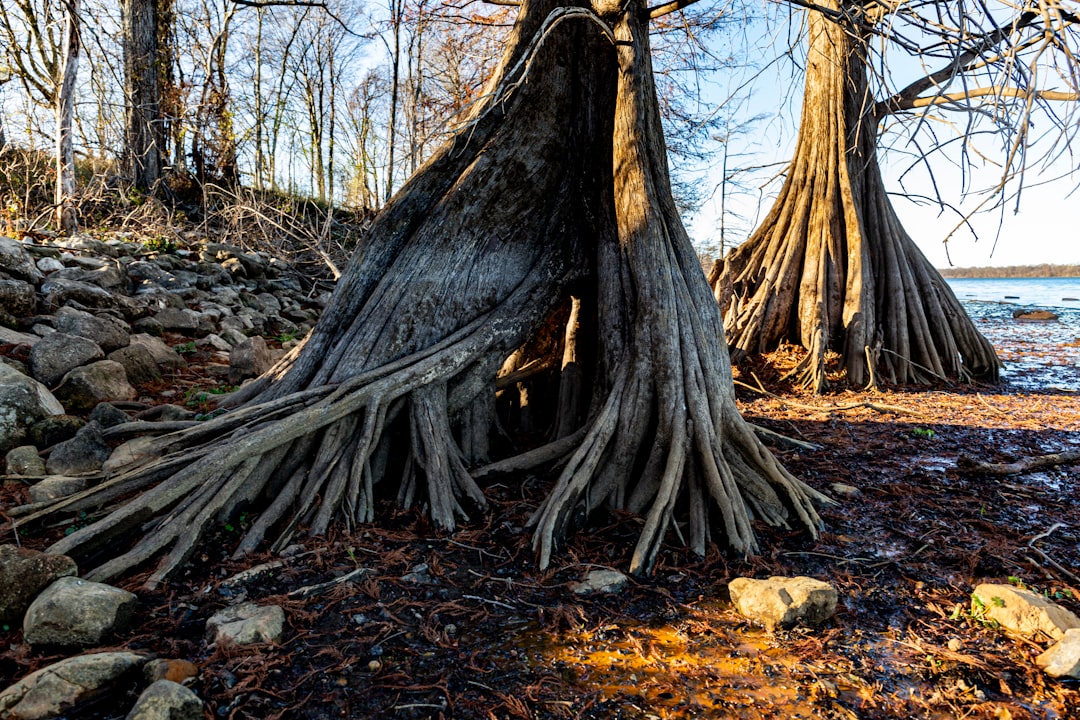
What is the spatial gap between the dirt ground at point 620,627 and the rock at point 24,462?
28cm

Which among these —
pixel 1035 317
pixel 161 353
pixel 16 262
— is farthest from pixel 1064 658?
pixel 1035 317

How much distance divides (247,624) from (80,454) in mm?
2353

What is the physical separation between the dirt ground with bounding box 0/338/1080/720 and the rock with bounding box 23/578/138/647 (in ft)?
0.25

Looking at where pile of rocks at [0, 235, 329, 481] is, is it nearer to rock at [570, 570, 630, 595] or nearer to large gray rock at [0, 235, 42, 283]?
large gray rock at [0, 235, 42, 283]

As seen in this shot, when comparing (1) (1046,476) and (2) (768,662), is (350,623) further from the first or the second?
(1) (1046,476)

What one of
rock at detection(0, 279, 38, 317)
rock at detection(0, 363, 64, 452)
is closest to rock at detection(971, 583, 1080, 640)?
rock at detection(0, 363, 64, 452)

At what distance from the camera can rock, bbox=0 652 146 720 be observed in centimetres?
207

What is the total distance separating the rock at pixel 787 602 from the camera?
274 centimetres

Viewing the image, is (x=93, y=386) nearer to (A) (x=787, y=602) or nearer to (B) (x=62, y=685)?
(B) (x=62, y=685)

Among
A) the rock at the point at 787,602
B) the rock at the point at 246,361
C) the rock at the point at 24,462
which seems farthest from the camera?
the rock at the point at 246,361

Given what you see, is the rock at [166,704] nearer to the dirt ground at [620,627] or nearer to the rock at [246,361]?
the dirt ground at [620,627]

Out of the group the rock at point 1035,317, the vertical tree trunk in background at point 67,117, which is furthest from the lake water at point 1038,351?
the vertical tree trunk in background at point 67,117

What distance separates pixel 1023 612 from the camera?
2695mm

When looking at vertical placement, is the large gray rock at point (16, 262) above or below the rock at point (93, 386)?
above
